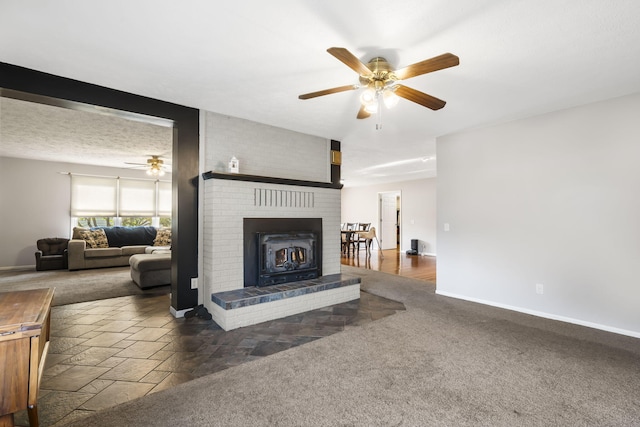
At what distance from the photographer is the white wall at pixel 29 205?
20.6ft

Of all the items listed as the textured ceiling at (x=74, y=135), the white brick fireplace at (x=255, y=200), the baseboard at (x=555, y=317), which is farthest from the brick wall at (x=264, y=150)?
the baseboard at (x=555, y=317)

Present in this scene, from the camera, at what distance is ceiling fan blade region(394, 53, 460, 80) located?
1782 millimetres

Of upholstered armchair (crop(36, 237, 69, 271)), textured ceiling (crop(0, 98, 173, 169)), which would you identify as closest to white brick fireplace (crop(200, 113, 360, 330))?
textured ceiling (crop(0, 98, 173, 169))

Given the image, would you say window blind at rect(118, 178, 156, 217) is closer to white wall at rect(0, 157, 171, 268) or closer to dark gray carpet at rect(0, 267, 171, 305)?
white wall at rect(0, 157, 171, 268)

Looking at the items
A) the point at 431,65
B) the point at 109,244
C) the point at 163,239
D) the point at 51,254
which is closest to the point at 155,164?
the point at 163,239

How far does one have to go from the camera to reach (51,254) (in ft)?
20.3

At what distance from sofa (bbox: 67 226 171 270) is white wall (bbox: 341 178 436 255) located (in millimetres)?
6858

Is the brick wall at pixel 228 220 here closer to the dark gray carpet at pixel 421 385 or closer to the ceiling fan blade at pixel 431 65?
the dark gray carpet at pixel 421 385

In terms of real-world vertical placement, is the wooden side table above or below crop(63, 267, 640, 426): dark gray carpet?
above

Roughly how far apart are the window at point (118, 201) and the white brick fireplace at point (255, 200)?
557cm

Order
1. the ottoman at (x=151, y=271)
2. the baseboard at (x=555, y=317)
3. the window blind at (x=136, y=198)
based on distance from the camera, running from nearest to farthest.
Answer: the baseboard at (x=555, y=317), the ottoman at (x=151, y=271), the window blind at (x=136, y=198)

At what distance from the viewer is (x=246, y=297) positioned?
10.2 ft

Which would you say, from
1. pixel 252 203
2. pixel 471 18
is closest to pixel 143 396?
pixel 252 203

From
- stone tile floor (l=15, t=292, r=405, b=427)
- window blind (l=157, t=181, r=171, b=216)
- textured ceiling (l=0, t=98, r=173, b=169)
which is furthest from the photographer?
window blind (l=157, t=181, r=171, b=216)
